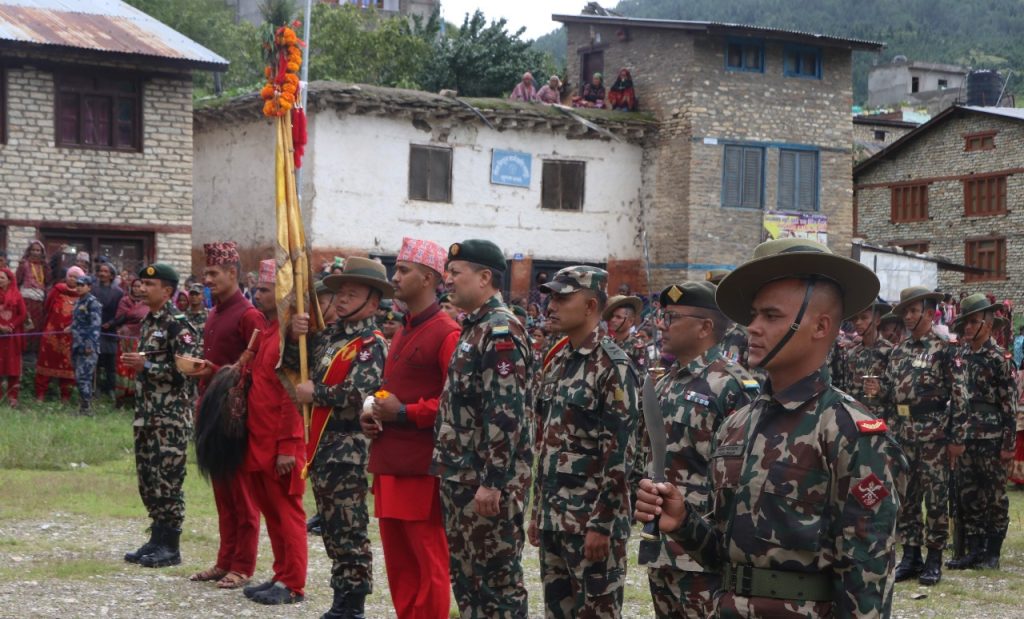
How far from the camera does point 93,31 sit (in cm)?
2494

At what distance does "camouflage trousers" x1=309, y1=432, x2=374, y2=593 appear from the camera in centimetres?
792

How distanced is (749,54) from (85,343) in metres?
18.8

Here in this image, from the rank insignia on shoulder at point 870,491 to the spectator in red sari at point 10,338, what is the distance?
17.2 m

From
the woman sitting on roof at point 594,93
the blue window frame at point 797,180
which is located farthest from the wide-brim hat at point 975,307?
the woman sitting on roof at point 594,93

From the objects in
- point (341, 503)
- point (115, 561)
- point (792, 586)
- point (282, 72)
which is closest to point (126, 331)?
point (115, 561)

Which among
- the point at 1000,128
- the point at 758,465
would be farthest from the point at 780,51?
the point at 758,465

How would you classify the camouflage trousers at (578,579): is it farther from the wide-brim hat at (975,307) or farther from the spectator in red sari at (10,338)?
the spectator in red sari at (10,338)

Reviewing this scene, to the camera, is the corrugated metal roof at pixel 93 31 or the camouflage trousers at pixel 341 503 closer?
the camouflage trousers at pixel 341 503

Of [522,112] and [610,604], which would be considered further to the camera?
[522,112]

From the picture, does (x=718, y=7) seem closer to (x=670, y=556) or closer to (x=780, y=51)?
(x=780, y=51)

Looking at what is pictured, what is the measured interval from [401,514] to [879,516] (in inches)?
138

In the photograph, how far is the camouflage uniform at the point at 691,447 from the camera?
5.83 m

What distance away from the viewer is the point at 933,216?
154ft

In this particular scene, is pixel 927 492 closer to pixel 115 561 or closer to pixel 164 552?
pixel 164 552
